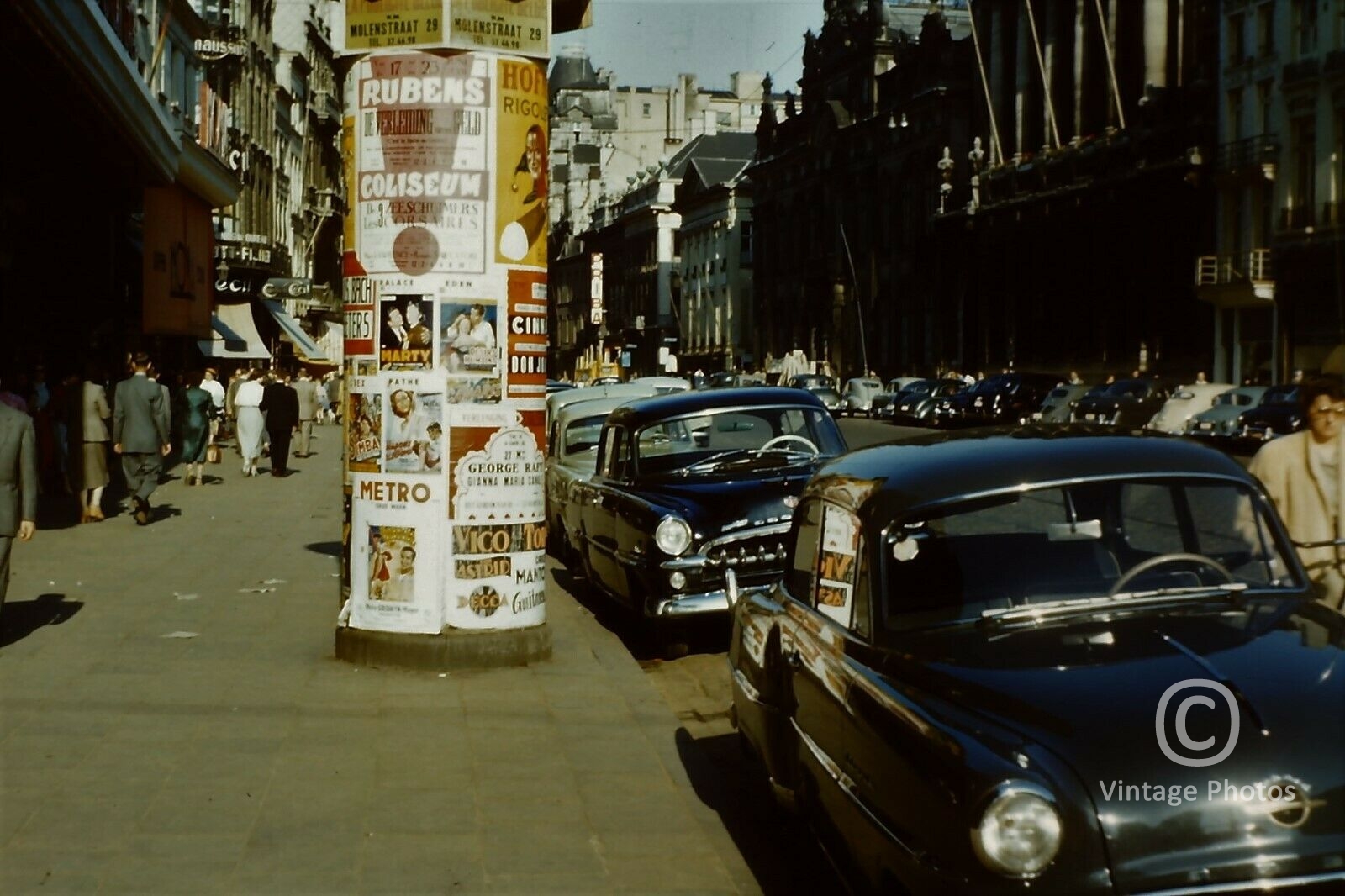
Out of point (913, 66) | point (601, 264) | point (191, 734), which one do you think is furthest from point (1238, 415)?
point (601, 264)

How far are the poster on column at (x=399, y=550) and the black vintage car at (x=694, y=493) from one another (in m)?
1.88

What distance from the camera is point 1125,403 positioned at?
145ft

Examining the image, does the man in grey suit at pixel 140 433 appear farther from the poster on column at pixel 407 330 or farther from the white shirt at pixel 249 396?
the poster on column at pixel 407 330

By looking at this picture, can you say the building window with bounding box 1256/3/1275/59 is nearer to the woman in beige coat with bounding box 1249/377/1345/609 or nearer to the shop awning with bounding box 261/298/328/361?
the shop awning with bounding box 261/298/328/361

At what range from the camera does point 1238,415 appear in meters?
38.9

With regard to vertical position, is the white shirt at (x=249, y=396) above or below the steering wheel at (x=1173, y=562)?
above

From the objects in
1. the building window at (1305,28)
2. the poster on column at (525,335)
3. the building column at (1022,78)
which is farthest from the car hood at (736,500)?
the building column at (1022,78)

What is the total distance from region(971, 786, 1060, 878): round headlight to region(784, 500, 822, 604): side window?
2266mm

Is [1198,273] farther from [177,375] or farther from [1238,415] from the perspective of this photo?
[177,375]

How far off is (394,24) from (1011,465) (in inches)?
226

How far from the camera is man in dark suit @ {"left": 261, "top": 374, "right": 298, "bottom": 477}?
30719 millimetres

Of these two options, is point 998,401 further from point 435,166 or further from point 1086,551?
point 1086,551

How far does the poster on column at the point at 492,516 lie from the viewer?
10.3m
